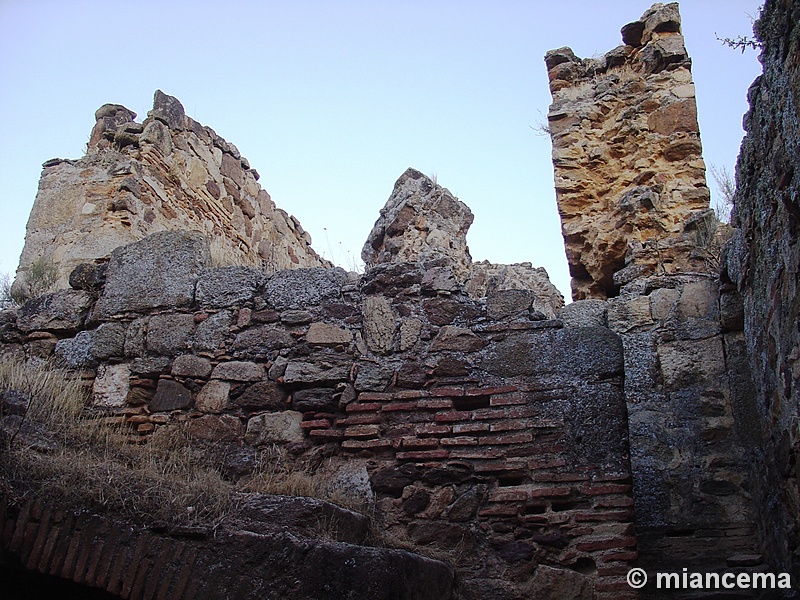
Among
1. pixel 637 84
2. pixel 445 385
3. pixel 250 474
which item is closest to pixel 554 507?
pixel 445 385

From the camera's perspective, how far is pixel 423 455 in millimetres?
3693

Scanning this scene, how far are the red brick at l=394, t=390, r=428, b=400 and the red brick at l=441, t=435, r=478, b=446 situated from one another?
0.27m

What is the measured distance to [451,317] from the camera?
4.05m

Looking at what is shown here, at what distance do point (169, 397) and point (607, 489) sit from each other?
7.85 feet

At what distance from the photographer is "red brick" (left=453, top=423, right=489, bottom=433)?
370cm

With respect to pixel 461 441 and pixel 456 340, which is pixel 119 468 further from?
pixel 456 340

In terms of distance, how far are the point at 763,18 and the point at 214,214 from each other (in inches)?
204

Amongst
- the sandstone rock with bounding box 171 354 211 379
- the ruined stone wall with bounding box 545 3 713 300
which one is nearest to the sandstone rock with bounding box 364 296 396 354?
the sandstone rock with bounding box 171 354 211 379

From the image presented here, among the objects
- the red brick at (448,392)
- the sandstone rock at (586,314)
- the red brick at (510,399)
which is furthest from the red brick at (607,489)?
the sandstone rock at (586,314)

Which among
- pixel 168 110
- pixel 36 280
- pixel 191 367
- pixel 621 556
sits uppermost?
pixel 168 110

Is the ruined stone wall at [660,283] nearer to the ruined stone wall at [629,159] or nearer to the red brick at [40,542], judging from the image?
the ruined stone wall at [629,159]

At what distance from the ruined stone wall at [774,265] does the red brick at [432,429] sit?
156cm

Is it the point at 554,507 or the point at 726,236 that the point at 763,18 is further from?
the point at 554,507

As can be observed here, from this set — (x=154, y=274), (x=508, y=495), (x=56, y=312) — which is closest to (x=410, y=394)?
(x=508, y=495)
